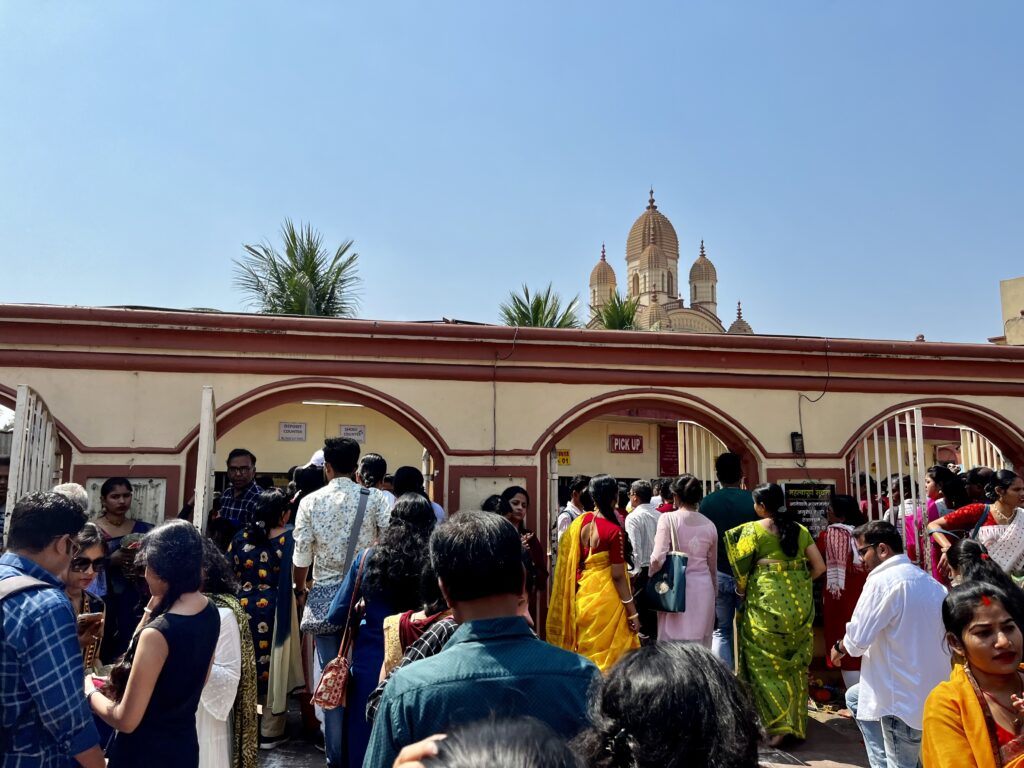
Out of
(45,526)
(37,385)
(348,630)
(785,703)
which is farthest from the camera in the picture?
(37,385)

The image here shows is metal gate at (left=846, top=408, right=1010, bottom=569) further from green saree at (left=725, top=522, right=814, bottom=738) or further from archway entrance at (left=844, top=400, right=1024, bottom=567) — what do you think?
green saree at (left=725, top=522, right=814, bottom=738)

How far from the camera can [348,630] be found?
12.7 ft

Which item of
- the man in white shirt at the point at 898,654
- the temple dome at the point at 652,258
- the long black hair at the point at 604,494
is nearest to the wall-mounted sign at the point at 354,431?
the long black hair at the point at 604,494

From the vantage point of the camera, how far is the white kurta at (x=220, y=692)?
3.37m

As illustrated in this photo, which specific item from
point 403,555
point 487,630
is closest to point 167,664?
point 403,555

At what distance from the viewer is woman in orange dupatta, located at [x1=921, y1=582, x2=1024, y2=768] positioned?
2463 millimetres

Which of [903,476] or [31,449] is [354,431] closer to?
[31,449]

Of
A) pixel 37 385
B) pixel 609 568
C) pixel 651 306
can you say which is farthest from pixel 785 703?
pixel 651 306

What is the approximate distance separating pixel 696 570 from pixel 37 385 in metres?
5.74

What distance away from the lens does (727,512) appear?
22.2 feet

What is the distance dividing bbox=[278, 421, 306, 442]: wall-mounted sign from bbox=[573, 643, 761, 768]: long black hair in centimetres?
1244

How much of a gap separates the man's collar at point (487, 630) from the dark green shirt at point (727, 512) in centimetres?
499

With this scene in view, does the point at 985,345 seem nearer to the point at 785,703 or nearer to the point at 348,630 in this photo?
the point at 785,703

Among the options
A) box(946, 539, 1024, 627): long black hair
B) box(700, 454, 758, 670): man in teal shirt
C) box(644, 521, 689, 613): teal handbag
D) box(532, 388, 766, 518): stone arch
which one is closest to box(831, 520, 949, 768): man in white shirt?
box(946, 539, 1024, 627): long black hair
